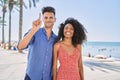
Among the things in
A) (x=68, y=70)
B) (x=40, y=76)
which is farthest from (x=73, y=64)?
(x=40, y=76)

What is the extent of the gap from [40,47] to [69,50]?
1.58 feet

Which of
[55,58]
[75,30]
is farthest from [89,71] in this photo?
[55,58]

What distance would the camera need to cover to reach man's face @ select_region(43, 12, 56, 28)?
5.09m

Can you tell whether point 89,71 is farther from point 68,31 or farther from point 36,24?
point 36,24

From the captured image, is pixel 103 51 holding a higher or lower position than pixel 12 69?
lower

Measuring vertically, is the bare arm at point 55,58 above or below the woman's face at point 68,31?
below

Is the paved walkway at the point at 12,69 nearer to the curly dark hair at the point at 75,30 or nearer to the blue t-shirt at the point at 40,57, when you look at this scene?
the curly dark hair at the point at 75,30

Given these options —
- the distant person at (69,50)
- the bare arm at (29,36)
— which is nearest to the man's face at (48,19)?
the bare arm at (29,36)

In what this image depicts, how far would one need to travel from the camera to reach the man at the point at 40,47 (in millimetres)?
4988

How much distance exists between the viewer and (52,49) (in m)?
5.07

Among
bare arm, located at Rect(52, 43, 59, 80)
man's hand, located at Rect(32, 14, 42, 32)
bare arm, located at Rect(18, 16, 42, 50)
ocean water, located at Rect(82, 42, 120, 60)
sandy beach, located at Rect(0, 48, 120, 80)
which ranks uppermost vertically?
man's hand, located at Rect(32, 14, 42, 32)

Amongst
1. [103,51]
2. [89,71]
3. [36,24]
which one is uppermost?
[36,24]

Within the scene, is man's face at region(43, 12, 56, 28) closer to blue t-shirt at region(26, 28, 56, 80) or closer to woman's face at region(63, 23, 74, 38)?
blue t-shirt at region(26, 28, 56, 80)

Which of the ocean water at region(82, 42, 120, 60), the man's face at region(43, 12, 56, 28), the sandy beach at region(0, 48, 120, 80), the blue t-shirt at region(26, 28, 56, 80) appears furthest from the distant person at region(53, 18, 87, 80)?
the ocean water at region(82, 42, 120, 60)
